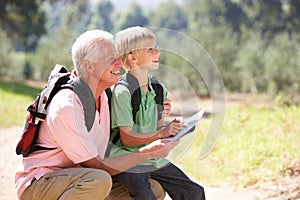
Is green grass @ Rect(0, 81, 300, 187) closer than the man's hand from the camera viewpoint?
No

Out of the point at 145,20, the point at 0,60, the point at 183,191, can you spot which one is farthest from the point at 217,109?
the point at 145,20

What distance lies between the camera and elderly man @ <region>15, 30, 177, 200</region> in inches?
124

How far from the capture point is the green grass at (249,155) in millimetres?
6441

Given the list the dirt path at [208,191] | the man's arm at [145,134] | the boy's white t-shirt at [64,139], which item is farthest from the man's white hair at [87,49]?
the dirt path at [208,191]

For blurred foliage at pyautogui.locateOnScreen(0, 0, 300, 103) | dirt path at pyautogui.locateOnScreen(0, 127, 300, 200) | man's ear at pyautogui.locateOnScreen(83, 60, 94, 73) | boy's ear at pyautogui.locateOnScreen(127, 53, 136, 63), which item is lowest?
dirt path at pyautogui.locateOnScreen(0, 127, 300, 200)

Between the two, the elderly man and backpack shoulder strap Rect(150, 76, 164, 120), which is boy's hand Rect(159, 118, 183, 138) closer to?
the elderly man

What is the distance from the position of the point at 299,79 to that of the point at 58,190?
1626 centimetres

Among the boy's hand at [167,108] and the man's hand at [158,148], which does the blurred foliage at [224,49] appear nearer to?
the boy's hand at [167,108]

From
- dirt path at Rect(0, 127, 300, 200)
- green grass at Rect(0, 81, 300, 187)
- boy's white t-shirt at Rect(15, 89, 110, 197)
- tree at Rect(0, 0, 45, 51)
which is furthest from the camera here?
tree at Rect(0, 0, 45, 51)

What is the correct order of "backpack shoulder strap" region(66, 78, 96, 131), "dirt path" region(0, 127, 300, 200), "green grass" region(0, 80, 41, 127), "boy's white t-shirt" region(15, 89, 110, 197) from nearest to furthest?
"boy's white t-shirt" region(15, 89, 110, 197) → "backpack shoulder strap" region(66, 78, 96, 131) → "dirt path" region(0, 127, 300, 200) → "green grass" region(0, 80, 41, 127)

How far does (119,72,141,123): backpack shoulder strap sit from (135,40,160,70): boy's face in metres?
0.10

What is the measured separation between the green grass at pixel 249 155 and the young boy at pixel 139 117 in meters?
2.51

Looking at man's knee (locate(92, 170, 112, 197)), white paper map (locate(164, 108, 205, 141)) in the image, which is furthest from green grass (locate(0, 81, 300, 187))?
man's knee (locate(92, 170, 112, 197))

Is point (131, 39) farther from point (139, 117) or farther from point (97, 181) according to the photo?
point (97, 181)
